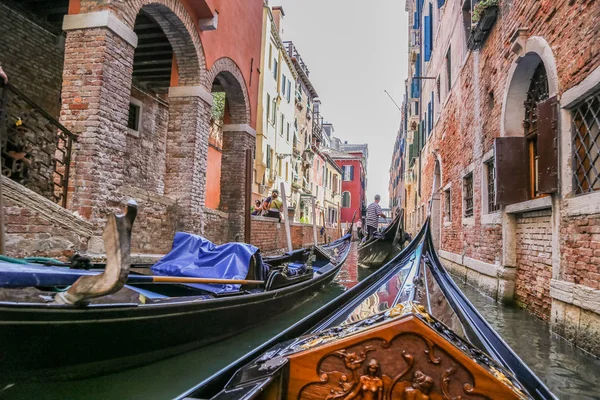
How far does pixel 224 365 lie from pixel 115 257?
51.3 inches

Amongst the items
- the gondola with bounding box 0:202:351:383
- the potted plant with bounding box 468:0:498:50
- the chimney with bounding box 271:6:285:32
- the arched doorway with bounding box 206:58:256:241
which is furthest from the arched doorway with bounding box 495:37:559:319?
the chimney with bounding box 271:6:285:32

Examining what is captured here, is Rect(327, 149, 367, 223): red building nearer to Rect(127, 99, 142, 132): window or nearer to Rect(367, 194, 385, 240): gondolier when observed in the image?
Rect(367, 194, 385, 240): gondolier

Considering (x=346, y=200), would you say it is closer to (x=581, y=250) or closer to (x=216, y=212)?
(x=216, y=212)

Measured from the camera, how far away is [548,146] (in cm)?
319

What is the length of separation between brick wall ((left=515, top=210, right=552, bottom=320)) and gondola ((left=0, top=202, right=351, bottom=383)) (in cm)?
254

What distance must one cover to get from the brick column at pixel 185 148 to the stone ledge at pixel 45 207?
1.84 m

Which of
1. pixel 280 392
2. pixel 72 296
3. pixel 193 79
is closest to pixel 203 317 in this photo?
pixel 72 296

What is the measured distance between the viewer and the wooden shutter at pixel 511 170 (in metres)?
4.05

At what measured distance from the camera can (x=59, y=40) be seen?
600 cm

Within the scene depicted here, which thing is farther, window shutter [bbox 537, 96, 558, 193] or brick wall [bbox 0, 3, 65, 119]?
brick wall [bbox 0, 3, 65, 119]

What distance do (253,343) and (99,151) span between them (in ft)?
7.97

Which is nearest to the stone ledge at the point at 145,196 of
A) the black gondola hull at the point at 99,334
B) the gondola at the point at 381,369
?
the black gondola hull at the point at 99,334

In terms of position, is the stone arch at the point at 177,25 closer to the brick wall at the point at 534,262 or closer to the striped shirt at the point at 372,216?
the brick wall at the point at 534,262

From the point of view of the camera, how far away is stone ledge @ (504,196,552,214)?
3.34 m
